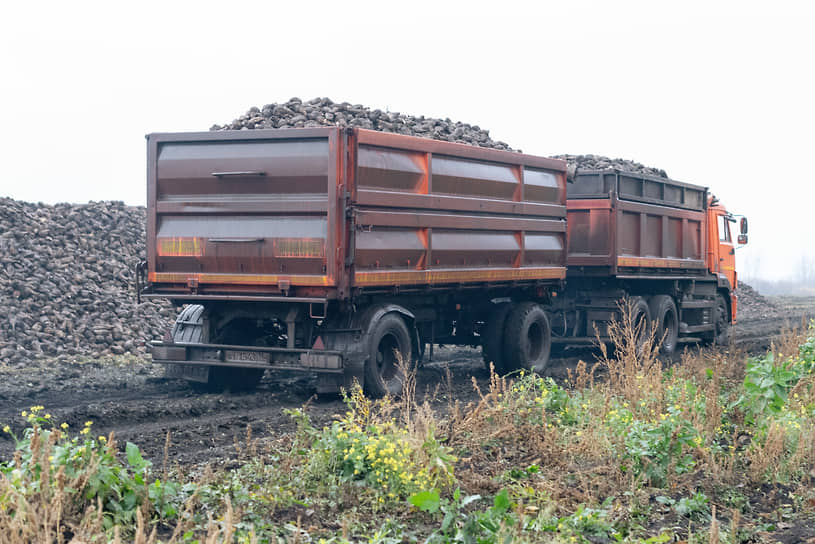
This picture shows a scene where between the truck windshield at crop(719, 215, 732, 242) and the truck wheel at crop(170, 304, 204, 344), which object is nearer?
the truck wheel at crop(170, 304, 204, 344)

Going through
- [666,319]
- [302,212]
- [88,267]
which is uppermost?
[302,212]

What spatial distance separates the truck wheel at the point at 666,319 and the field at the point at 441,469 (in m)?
6.49

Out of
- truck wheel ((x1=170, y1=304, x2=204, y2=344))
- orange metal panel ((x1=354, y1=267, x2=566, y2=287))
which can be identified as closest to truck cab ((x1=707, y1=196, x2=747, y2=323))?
orange metal panel ((x1=354, y1=267, x2=566, y2=287))

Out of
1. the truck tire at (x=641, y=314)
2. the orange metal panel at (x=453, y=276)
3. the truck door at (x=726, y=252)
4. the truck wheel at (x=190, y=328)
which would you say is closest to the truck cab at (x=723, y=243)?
the truck door at (x=726, y=252)

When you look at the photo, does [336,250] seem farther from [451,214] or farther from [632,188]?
[632,188]

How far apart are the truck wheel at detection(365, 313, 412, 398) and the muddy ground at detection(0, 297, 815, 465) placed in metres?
0.49

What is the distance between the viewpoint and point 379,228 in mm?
9945

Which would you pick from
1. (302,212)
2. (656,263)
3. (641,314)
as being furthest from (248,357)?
(656,263)

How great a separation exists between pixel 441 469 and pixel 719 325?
1451 centimetres

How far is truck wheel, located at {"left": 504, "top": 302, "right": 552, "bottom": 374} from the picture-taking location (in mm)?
12750

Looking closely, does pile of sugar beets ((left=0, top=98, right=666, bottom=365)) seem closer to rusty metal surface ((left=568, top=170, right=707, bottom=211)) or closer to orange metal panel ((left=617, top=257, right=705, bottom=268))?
rusty metal surface ((left=568, top=170, right=707, bottom=211))

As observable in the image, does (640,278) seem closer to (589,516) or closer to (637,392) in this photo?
A: (637,392)

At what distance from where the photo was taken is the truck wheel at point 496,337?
42.1 ft

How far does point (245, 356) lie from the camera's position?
10.0m
